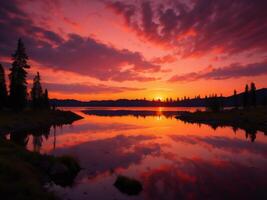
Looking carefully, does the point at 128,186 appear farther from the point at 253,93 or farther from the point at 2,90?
the point at 253,93

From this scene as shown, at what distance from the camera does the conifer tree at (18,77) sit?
59.3 metres

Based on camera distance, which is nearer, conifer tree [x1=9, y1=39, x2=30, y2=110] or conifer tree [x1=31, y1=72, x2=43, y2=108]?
conifer tree [x1=9, y1=39, x2=30, y2=110]

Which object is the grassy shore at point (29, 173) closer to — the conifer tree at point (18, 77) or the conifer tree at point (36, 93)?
the conifer tree at point (18, 77)

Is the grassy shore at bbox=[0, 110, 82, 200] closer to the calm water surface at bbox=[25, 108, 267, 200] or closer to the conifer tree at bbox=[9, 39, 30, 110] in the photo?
the calm water surface at bbox=[25, 108, 267, 200]

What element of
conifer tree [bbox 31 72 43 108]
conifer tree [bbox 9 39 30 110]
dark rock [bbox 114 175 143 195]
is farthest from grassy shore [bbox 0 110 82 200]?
conifer tree [bbox 31 72 43 108]

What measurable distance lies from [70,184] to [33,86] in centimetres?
8425

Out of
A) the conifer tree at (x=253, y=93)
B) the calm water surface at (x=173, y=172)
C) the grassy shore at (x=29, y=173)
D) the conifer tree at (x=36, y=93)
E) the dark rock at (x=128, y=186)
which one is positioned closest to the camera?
the grassy shore at (x=29, y=173)

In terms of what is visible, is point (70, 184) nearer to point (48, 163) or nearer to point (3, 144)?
point (48, 163)

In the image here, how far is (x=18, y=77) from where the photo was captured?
60750 mm

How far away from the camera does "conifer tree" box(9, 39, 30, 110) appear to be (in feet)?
195

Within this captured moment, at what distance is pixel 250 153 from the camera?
2944 cm

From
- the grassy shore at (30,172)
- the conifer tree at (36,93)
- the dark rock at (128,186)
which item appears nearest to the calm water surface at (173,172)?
the dark rock at (128,186)

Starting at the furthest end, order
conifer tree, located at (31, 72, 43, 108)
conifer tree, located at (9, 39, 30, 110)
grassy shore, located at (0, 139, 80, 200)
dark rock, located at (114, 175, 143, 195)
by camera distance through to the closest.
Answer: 1. conifer tree, located at (31, 72, 43, 108)
2. conifer tree, located at (9, 39, 30, 110)
3. dark rock, located at (114, 175, 143, 195)
4. grassy shore, located at (0, 139, 80, 200)

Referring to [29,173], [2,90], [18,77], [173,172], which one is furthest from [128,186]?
[2,90]
